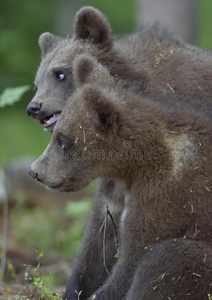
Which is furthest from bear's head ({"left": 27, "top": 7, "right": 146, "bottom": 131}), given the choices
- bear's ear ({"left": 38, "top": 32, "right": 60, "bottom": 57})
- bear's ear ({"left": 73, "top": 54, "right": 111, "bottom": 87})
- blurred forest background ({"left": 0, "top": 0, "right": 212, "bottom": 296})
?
blurred forest background ({"left": 0, "top": 0, "right": 212, "bottom": 296})

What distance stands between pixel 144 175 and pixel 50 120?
5.80 ft

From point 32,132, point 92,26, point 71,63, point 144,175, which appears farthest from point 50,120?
point 32,132

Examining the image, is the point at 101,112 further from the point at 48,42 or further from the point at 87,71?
the point at 48,42

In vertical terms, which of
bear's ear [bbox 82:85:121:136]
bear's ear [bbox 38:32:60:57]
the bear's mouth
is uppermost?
bear's ear [bbox 82:85:121:136]

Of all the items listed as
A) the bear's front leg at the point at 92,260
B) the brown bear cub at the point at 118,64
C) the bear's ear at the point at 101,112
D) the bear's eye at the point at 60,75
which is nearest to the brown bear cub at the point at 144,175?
the bear's ear at the point at 101,112

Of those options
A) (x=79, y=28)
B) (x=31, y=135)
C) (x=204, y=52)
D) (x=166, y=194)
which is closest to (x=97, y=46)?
(x=79, y=28)

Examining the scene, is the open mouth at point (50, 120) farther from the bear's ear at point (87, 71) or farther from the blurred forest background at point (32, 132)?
the blurred forest background at point (32, 132)

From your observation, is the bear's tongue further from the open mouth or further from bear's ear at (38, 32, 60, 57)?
bear's ear at (38, 32, 60, 57)

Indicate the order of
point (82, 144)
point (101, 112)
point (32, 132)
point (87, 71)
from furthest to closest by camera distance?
point (32, 132) < point (87, 71) < point (82, 144) < point (101, 112)

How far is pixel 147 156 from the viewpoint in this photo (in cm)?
656

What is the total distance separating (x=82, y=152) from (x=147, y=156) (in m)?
0.62

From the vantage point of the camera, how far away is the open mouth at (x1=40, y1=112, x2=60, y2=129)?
25.7ft

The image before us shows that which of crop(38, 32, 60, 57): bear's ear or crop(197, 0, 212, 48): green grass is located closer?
crop(38, 32, 60, 57): bear's ear

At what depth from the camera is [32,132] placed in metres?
21.1
